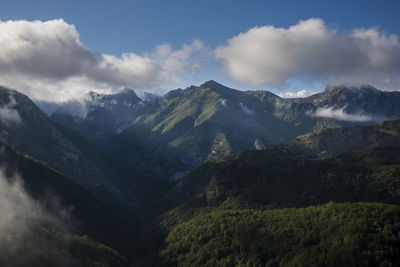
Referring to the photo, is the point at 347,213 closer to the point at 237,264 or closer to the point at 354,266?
the point at 354,266

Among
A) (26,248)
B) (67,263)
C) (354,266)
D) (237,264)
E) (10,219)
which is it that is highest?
(10,219)

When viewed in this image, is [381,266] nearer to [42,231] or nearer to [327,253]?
[327,253]

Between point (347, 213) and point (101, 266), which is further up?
point (347, 213)

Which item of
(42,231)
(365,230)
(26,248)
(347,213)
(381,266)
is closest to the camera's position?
(381,266)

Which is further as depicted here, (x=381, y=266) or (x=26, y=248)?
(x=26, y=248)

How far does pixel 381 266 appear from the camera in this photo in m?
148

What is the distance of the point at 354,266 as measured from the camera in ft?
508

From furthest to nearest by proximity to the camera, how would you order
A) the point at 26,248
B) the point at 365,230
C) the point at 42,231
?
the point at 42,231 → the point at 365,230 → the point at 26,248

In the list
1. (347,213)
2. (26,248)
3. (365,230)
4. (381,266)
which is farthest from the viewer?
(347,213)

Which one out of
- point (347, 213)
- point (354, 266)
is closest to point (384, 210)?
point (347, 213)

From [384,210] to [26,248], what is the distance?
229560 mm

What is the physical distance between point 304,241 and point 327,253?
62.8 feet

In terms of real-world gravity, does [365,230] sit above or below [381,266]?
above

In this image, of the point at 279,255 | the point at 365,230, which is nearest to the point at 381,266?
the point at 365,230
